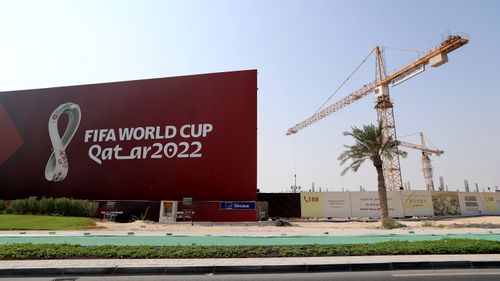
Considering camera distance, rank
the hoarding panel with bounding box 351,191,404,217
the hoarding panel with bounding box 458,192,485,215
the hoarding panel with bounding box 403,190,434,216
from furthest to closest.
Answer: the hoarding panel with bounding box 458,192,485,215 < the hoarding panel with bounding box 403,190,434,216 < the hoarding panel with bounding box 351,191,404,217

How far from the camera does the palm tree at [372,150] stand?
27344 millimetres

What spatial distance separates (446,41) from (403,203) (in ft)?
97.0

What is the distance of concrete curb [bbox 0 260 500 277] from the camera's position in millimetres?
8711

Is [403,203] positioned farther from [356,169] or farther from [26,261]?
[26,261]

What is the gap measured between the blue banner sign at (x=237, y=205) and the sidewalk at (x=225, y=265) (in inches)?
797

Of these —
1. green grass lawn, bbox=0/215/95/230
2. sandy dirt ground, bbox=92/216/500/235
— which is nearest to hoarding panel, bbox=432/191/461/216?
sandy dirt ground, bbox=92/216/500/235

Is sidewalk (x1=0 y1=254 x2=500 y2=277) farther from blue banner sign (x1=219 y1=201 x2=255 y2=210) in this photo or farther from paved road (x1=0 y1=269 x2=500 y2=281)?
blue banner sign (x1=219 y1=201 x2=255 y2=210)

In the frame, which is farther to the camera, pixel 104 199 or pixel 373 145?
pixel 104 199

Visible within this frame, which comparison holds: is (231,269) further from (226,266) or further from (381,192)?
(381,192)

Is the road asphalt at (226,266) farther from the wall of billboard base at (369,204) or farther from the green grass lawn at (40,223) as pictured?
the wall of billboard base at (369,204)

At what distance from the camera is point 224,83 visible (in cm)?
3469

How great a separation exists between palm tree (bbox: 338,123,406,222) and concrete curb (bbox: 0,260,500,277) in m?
18.7

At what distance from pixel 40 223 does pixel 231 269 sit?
19587 millimetres

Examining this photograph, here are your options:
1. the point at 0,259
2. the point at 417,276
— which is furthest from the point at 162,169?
the point at 417,276
